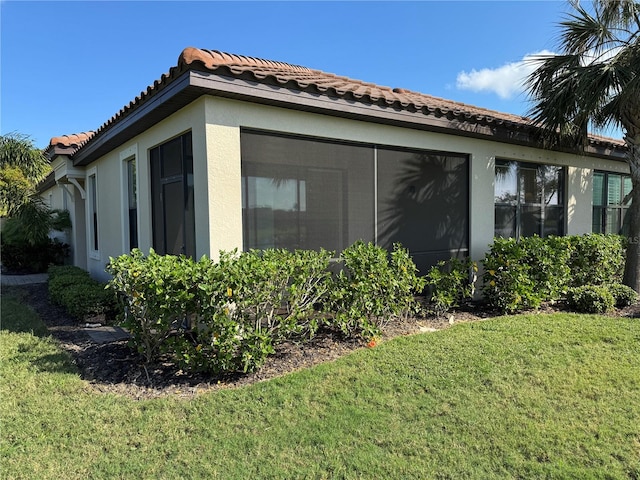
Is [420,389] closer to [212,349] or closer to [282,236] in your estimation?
[212,349]

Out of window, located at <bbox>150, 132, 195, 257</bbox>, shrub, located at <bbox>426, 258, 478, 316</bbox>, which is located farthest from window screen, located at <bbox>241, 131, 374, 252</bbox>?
shrub, located at <bbox>426, 258, 478, 316</bbox>

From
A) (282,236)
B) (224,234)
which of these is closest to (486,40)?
(282,236)

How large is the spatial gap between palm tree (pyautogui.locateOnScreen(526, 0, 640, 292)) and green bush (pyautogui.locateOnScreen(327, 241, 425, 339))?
4.66m

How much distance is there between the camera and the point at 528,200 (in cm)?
867

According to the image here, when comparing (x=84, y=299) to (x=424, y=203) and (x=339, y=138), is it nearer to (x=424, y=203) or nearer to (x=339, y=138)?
(x=339, y=138)

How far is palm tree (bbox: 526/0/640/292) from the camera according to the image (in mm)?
6770

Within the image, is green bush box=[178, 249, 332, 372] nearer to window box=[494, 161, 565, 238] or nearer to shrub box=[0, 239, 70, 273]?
window box=[494, 161, 565, 238]

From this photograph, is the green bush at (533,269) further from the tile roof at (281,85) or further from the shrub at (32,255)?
the shrub at (32,255)

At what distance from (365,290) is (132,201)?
5136mm

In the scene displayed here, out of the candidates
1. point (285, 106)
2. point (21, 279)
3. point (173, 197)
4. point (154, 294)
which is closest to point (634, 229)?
point (285, 106)

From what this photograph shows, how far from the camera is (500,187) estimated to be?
26.6ft

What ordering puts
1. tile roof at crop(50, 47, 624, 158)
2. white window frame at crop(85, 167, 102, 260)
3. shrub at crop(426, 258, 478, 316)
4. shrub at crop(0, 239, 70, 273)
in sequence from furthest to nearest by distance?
1. shrub at crop(0, 239, 70, 273)
2. white window frame at crop(85, 167, 102, 260)
3. shrub at crop(426, 258, 478, 316)
4. tile roof at crop(50, 47, 624, 158)

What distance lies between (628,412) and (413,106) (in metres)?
4.62

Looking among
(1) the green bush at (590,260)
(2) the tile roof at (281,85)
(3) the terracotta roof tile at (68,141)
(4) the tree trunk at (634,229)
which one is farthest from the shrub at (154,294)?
(4) the tree trunk at (634,229)
